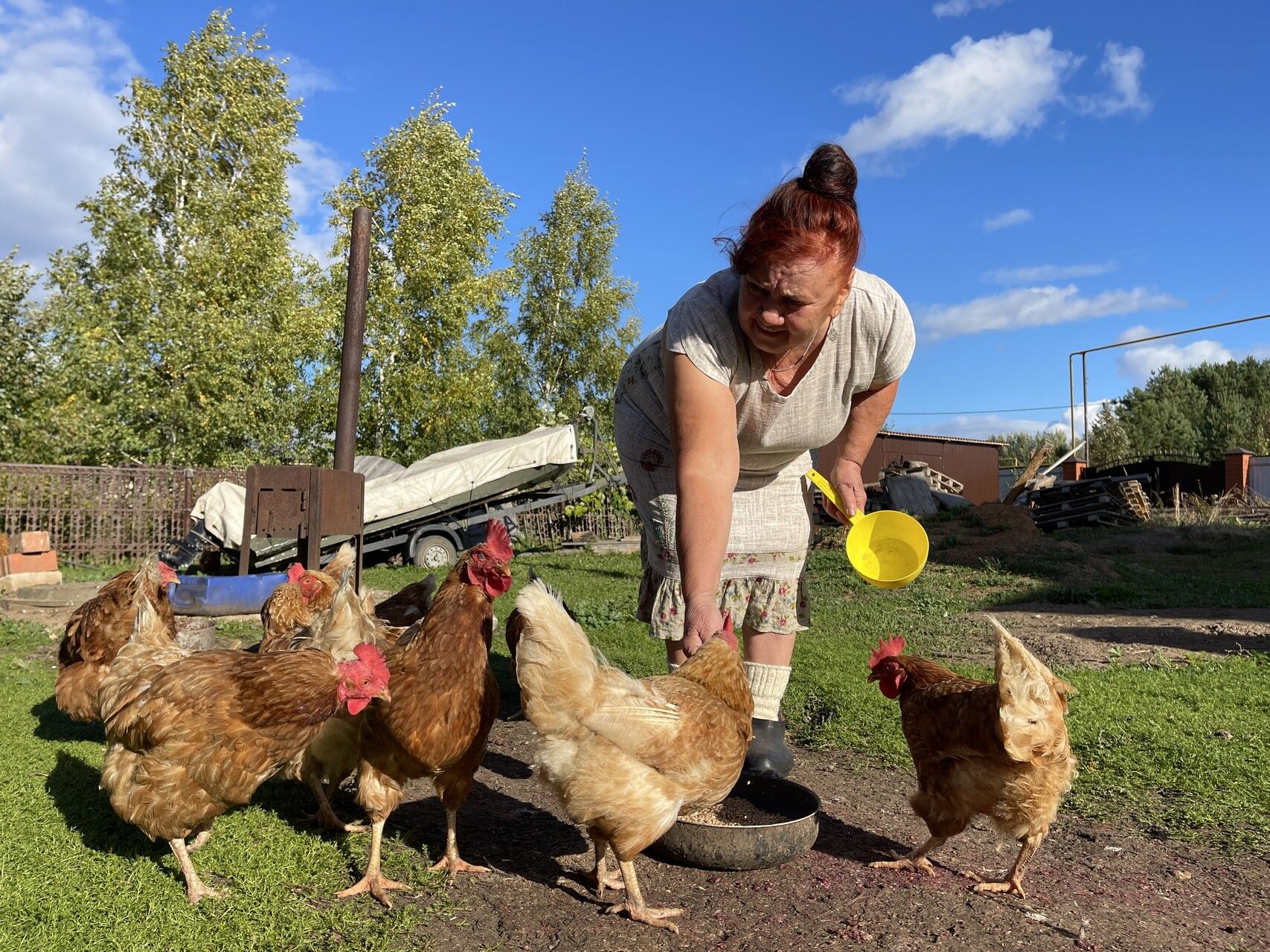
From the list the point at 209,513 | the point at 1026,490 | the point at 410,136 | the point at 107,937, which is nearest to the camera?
the point at 107,937

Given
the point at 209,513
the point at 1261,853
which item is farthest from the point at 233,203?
the point at 1261,853

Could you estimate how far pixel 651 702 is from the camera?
8.85 ft

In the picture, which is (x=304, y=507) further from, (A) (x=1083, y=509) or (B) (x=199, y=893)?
(A) (x=1083, y=509)

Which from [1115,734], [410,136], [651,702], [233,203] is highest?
[410,136]

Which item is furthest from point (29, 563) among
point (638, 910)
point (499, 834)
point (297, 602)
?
point (638, 910)

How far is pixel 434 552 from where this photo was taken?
48.8 feet

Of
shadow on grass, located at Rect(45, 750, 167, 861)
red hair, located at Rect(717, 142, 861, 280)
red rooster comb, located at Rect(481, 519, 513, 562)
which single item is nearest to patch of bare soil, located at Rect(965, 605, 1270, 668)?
red rooster comb, located at Rect(481, 519, 513, 562)

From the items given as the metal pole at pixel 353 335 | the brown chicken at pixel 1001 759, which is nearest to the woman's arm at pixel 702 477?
the brown chicken at pixel 1001 759

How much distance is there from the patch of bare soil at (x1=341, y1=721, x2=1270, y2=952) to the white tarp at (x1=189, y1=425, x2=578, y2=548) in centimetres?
998

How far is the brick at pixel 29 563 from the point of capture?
10547 mm

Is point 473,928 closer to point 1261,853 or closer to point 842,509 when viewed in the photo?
point 842,509

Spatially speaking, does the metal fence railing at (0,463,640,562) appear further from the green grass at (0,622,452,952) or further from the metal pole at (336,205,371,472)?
the green grass at (0,622,452,952)

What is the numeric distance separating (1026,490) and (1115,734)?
23.9 meters

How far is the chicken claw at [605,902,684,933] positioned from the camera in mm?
2615
